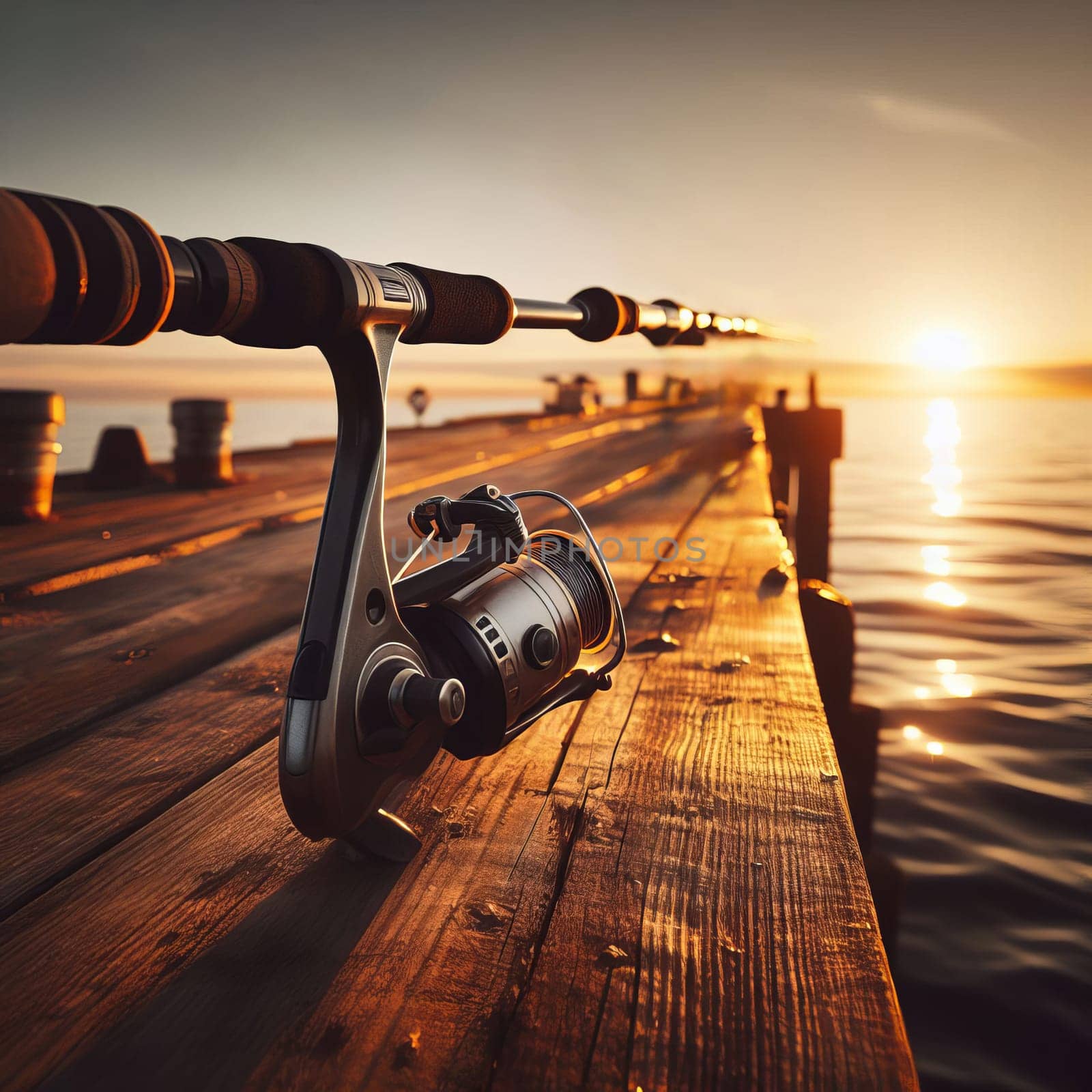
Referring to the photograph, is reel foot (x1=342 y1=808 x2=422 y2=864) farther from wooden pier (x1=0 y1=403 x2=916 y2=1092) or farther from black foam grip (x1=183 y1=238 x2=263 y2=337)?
black foam grip (x1=183 y1=238 x2=263 y2=337)

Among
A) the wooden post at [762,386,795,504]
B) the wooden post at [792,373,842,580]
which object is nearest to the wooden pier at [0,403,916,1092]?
the wooden post at [792,373,842,580]

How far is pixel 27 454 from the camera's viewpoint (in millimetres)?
4469

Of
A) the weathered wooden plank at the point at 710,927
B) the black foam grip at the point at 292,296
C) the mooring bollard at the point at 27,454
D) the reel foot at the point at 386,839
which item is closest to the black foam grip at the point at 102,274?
the black foam grip at the point at 292,296

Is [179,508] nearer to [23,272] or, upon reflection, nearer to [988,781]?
[23,272]

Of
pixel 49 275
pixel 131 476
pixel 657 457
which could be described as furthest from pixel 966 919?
pixel 131 476

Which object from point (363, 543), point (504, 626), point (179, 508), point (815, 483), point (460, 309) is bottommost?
point (815, 483)

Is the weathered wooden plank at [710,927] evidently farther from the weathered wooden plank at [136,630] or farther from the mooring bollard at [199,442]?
the mooring bollard at [199,442]

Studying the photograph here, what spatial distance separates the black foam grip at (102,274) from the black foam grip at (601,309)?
141 cm

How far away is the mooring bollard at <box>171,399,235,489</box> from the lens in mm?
5949

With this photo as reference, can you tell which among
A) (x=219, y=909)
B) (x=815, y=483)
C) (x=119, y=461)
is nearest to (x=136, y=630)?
(x=219, y=909)

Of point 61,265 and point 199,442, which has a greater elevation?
point 61,265

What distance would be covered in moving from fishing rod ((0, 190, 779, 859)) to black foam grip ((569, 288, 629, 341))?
0.93ft

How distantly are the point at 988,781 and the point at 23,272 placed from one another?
7081mm

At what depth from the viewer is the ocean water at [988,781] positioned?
3967 mm
